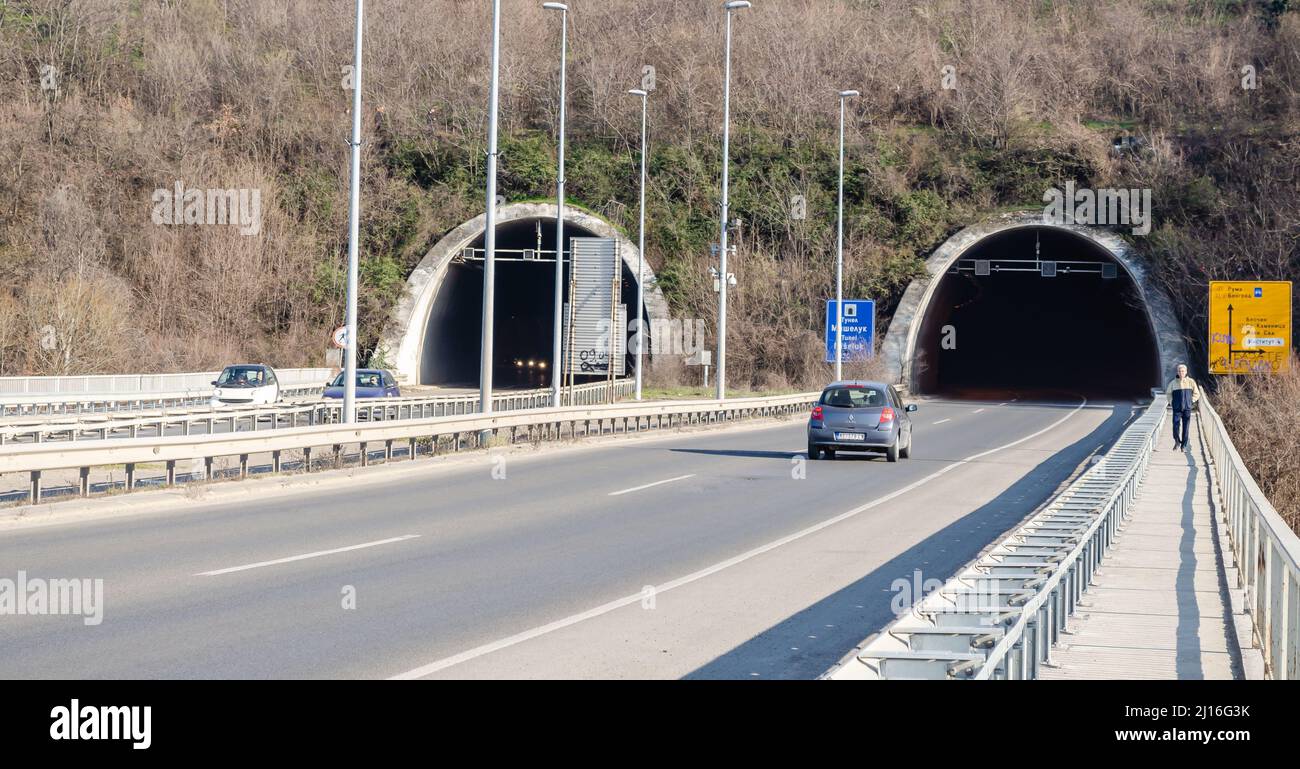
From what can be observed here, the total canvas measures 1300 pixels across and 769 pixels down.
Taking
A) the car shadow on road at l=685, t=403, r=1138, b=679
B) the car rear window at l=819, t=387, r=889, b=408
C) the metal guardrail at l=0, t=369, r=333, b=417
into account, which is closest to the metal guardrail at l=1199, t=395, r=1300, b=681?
the car shadow on road at l=685, t=403, r=1138, b=679

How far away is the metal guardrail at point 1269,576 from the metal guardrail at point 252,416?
17485 mm

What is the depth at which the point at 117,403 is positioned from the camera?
126 feet

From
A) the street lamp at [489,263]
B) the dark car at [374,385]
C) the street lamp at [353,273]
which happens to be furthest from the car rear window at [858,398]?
the dark car at [374,385]

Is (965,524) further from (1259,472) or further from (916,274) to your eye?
(916,274)

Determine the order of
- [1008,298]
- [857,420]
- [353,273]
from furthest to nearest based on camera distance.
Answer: [1008,298] < [857,420] < [353,273]

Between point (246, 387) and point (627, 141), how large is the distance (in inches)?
1460

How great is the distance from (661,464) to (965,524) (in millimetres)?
8854

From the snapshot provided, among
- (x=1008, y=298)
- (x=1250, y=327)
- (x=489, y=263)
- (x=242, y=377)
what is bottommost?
(x=242, y=377)

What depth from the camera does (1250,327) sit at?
39.2 meters

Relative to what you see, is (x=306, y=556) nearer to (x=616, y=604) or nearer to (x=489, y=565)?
(x=489, y=565)

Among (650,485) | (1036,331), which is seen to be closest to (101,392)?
(650,485)

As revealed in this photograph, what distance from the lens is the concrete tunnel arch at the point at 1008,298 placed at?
5291 cm

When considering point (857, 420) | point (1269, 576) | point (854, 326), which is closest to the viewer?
point (1269, 576)

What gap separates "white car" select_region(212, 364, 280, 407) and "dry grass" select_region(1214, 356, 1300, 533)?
83.9 feet
